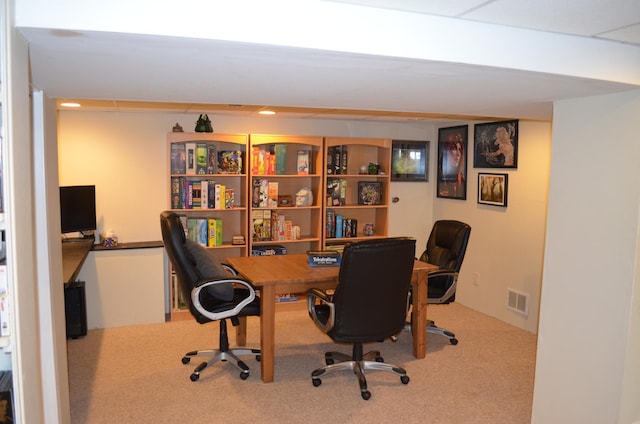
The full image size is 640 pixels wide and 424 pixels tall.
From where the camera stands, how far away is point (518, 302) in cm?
509

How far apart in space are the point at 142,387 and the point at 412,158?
159 inches

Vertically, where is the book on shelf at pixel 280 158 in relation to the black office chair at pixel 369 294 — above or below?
above

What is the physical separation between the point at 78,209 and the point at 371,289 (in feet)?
9.88

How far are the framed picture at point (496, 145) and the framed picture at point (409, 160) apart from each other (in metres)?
0.82

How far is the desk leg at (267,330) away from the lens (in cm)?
375

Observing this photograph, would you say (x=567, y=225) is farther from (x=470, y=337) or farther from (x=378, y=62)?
(x=470, y=337)

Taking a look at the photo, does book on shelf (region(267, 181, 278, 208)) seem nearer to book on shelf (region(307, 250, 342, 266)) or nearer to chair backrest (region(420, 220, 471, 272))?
book on shelf (region(307, 250, 342, 266))

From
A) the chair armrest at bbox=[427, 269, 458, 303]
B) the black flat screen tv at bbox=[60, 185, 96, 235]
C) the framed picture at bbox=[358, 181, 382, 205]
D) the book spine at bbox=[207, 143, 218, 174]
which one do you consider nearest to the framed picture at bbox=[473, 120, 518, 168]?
the framed picture at bbox=[358, 181, 382, 205]

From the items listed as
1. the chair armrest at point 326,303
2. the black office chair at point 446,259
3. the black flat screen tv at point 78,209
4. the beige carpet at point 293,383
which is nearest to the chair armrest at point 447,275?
the black office chair at point 446,259

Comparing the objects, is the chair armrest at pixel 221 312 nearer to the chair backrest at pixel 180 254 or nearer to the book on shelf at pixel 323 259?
the chair backrest at pixel 180 254

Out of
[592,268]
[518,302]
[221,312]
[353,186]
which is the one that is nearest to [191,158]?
[353,186]

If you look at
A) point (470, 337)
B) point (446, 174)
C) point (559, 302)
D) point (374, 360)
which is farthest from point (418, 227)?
point (559, 302)

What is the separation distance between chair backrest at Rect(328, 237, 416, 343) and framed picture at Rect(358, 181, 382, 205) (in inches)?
102

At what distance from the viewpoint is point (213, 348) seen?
4.43m
